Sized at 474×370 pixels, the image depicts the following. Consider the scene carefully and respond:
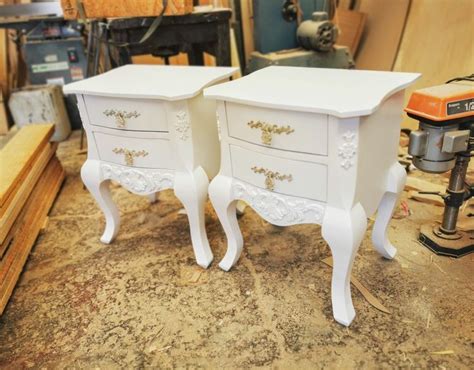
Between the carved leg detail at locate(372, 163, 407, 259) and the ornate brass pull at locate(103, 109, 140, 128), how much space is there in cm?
92

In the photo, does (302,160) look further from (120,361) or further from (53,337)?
(53,337)

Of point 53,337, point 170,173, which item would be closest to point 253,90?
point 170,173

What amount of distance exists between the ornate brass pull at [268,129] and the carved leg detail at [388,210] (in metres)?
0.44

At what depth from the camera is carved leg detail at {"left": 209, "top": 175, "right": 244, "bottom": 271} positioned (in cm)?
138

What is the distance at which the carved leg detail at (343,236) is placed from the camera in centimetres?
114

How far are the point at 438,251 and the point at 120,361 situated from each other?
1.24 metres

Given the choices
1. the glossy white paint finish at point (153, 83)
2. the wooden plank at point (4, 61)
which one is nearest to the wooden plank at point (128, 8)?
the glossy white paint finish at point (153, 83)

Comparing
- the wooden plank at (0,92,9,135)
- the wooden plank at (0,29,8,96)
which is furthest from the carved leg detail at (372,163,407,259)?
the wooden plank at (0,29,8,96)

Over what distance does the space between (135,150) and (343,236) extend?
83 cm

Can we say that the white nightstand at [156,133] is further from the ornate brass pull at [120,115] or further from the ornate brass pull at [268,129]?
the ornate brass pull at [268,129]

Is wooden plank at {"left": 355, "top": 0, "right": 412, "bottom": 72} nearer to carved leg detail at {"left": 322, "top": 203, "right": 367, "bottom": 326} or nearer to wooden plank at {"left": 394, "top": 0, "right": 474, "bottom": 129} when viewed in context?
wooden plank at {"left": 394, "top": 0, "right": 474, "bottom": 129}

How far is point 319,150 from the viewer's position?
3.65ft

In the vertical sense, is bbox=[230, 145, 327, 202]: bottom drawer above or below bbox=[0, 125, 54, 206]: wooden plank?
above

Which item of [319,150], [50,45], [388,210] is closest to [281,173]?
[319,150]
